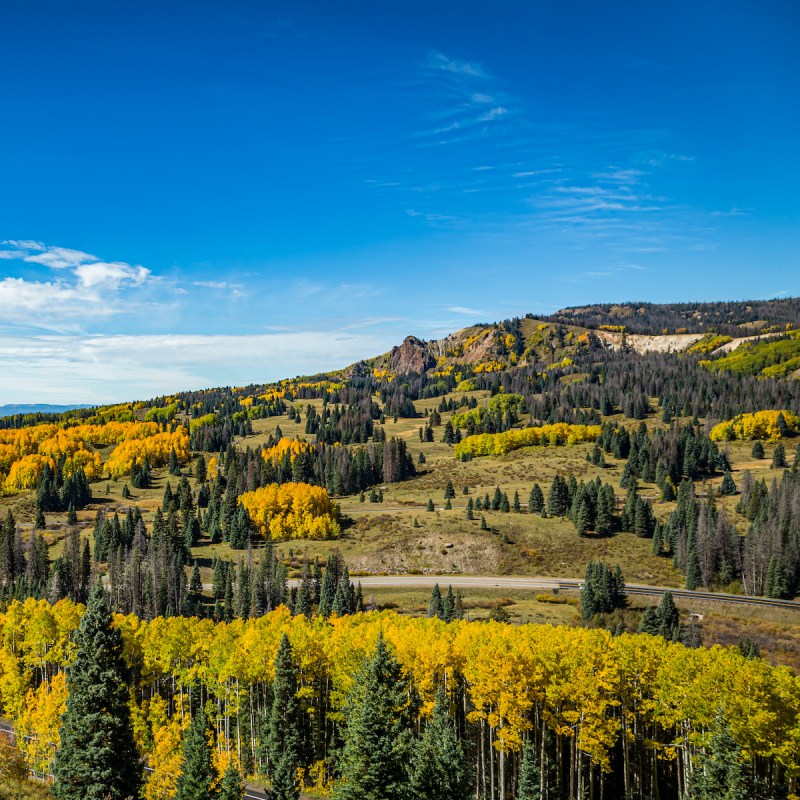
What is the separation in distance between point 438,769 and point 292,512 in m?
121

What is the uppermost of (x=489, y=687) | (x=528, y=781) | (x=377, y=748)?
(x=377, y=748)

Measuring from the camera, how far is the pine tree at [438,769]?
103 feet

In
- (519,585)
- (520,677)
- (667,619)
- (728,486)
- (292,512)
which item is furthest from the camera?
(728,486)

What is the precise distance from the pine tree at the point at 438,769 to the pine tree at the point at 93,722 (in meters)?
14.8

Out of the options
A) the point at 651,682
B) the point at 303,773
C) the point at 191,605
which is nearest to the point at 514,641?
the point at 651,682

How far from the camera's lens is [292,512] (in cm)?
14962

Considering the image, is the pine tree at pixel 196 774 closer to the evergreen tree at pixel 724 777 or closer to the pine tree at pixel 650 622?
the evergreen tree at pixel 724 777

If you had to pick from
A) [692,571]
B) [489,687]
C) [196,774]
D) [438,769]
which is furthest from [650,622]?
[196,774]

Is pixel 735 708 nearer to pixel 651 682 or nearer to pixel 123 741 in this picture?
pixel 651 682

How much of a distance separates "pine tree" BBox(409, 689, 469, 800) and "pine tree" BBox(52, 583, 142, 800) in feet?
48.5

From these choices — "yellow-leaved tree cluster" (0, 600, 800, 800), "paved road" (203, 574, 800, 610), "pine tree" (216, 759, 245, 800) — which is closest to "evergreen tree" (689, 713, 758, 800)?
"yellow-leaved tree cluster" (0, 600, 800, 800)

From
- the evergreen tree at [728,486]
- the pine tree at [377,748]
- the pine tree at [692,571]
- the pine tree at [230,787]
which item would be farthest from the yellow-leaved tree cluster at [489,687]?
the evergreen tree at [728,486]

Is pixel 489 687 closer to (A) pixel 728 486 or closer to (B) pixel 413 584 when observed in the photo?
(B) pixel 413 584

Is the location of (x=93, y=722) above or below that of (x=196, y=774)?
above
